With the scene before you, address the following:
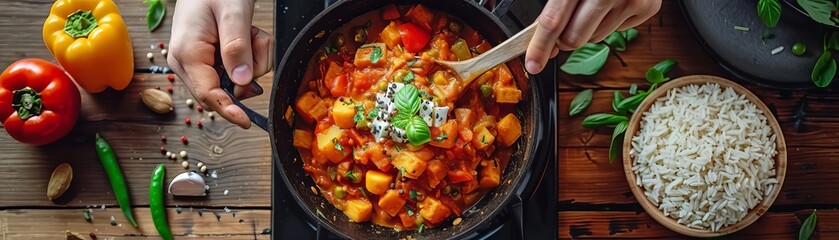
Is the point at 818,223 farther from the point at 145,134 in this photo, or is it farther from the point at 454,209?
the point at 145,134

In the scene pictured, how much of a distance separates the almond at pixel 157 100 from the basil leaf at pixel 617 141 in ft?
5.46

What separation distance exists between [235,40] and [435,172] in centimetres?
71

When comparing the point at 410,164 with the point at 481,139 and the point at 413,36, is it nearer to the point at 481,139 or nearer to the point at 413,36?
the point at 481,139

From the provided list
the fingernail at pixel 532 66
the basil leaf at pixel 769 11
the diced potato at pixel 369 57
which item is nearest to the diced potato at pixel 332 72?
the diced potato at pixel 369 57

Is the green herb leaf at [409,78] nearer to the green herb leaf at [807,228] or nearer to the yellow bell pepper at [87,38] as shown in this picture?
the yellow bell pepper at [87,38]

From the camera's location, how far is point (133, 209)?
283cm

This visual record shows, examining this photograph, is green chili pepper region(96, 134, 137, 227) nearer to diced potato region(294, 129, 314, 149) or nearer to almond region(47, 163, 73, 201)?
almond region(47, 163, 73, 201)

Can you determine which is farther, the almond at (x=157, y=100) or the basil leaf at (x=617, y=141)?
the almond at (x=157, y=100)

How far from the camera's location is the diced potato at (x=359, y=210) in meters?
2.35

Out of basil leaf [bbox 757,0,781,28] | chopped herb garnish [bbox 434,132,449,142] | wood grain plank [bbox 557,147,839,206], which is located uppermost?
basil leaf [bbox 757,0,781,28]

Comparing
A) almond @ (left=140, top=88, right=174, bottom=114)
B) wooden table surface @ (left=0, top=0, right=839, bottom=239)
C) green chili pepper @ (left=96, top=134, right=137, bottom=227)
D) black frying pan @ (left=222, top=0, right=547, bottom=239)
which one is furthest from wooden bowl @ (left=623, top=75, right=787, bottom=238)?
green chili pepper @ (left=96, top=134, right=137, bottom=227)

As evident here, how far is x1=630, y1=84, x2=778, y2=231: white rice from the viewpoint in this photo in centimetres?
260

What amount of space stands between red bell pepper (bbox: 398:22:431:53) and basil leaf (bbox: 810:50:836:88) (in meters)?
1.41

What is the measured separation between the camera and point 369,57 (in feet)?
7.69
